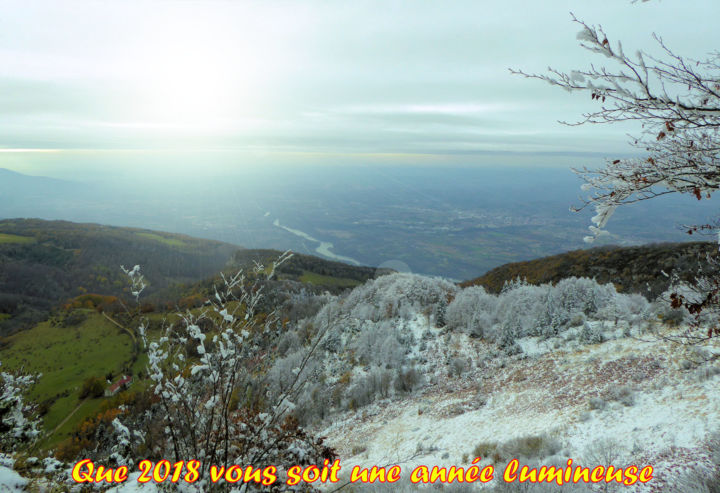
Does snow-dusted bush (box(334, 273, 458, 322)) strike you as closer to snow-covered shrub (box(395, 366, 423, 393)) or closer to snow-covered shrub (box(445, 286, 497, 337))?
snow-covered shrub (box(445, 286, 497, 337))

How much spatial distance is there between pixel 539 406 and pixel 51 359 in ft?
90.3

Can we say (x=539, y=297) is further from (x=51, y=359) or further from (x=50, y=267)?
(x=50, y=267)

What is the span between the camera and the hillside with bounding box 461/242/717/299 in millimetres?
15016

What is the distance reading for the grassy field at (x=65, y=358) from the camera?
15.3 metres

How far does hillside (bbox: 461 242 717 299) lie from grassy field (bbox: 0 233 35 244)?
8707cm

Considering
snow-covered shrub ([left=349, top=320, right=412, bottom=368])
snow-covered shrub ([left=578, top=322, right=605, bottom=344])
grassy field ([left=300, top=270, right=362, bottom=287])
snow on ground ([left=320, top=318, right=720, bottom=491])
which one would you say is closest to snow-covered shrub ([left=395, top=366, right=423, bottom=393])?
snow on ground ([left=320, top=318, right=720, bottom=491])

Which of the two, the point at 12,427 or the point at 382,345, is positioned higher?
the point at 12,427

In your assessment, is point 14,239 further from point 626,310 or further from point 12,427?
point 626,310

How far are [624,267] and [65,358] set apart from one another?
113 feet

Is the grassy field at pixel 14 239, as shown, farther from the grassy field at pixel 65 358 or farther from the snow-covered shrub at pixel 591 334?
the snow-covered shrub at pixel 591 334

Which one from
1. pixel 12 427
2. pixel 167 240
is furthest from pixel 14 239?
pixel 12 427

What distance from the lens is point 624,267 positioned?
18.8m

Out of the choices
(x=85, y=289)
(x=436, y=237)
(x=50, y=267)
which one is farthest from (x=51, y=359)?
(x=436, y=237)

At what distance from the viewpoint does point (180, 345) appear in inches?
157
